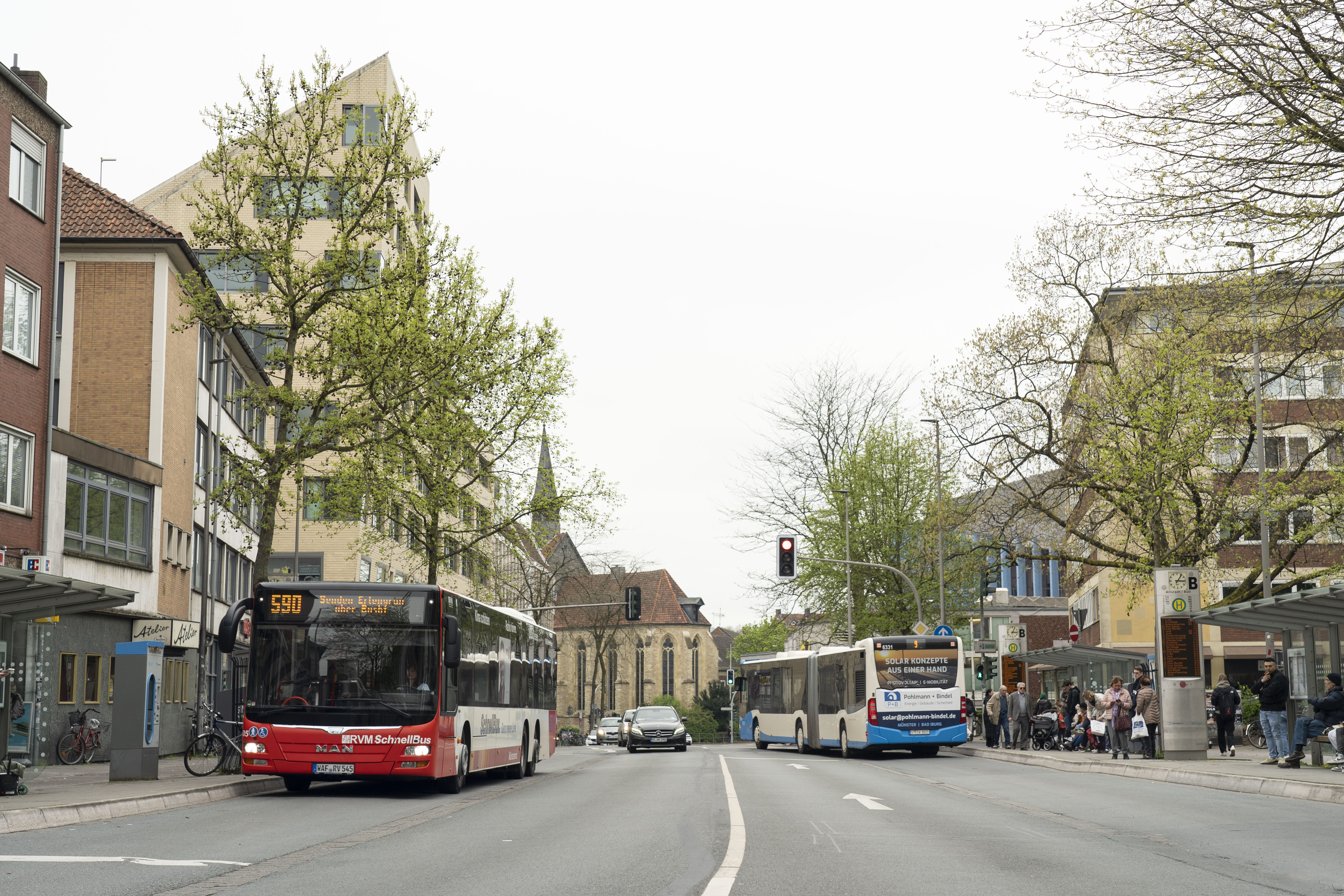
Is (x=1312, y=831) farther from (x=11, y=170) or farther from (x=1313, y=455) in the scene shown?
(x=11, y=170)

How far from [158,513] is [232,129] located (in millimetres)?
12455

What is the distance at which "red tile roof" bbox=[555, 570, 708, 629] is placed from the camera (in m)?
85.7

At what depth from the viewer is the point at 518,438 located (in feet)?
124

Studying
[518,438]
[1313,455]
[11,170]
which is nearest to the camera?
[11,170]

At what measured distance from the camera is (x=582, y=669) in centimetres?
12888

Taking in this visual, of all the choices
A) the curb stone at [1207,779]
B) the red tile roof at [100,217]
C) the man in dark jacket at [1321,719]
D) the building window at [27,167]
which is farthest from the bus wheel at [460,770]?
the red tile roof at [100,217]

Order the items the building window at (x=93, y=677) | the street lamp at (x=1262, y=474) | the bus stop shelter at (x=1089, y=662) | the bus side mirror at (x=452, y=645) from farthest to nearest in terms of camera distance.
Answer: the bus stop shelter at (x=1089, y=662)
the building window at (x=93, y=677)
the street lamp at (x=1262, y=474)
the bus side mirror at (x=452, y=645)

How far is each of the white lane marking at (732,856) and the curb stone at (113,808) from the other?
634 centimetres

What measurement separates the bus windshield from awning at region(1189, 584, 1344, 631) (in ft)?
39.6

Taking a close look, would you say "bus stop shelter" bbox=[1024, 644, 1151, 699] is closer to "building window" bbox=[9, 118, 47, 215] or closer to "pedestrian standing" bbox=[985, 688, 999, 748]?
"pedestrian standing" bbox=[985, 688, 999, 748]

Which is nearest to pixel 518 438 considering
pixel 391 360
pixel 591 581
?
pixel 391 360

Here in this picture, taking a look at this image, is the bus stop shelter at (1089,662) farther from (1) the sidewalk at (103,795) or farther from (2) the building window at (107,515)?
(2) the building window at (107,515)

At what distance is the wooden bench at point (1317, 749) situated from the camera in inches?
890

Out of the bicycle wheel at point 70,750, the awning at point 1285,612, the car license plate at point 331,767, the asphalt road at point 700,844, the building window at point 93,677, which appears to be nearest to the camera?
the asphalt road at point 700,844
